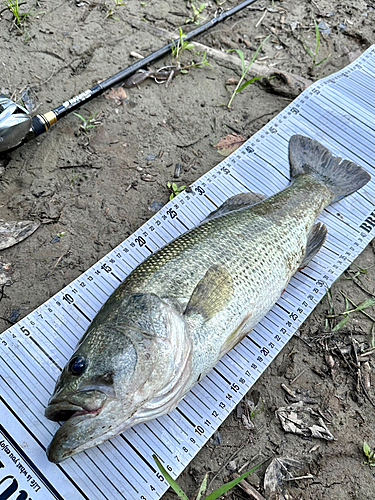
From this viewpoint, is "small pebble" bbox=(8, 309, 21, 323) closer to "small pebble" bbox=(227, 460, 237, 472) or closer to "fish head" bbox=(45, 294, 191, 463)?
"fish head" bbox=(45, 294, 191, 463)

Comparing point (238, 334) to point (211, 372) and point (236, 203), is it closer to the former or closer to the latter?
point (211, 372)

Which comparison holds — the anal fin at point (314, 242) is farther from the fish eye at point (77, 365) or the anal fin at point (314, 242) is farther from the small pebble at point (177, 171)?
the fish eye at point (77, 365)

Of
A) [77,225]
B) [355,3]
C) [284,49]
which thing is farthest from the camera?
[355,3]

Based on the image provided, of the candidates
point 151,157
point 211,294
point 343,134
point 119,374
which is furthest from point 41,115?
point 343,134

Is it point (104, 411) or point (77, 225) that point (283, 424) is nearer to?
point (104, 411)

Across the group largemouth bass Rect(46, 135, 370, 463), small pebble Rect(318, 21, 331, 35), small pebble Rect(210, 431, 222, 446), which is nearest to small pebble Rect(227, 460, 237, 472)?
small pebble Rect(210, 431, 222, 446)

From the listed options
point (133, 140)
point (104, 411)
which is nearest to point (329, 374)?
point (104, 411)
